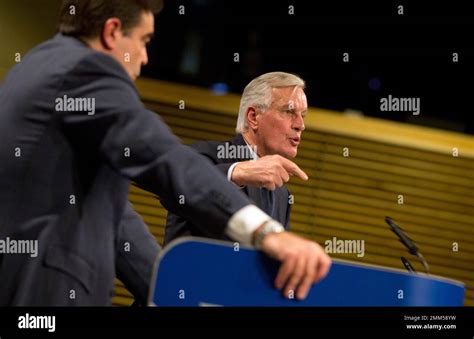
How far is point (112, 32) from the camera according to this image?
2.30 m

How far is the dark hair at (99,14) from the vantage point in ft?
7.57

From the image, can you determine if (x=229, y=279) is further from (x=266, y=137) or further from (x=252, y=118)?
(x=252, y=118)

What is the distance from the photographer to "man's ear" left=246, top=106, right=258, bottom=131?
414 cm

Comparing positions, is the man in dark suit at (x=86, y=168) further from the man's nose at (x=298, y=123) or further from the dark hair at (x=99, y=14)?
the man's nose at (x=298, y=123)

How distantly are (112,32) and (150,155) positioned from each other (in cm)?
49

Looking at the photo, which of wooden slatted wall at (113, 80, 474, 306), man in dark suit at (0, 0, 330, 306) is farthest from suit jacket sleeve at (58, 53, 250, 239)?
wooden slatted wall at (113, 80, 474, 306)

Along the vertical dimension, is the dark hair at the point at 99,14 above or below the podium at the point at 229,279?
above

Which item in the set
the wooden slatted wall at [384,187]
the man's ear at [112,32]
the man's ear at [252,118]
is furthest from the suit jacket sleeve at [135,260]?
the wooden slatted wall at [384,187]

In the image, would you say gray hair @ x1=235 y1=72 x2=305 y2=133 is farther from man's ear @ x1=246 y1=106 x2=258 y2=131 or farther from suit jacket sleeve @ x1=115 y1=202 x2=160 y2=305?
suit jacket sleeve @ x1=115 y1=202 x2=160 y2=305

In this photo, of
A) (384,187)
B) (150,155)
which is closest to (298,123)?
(150,155)
